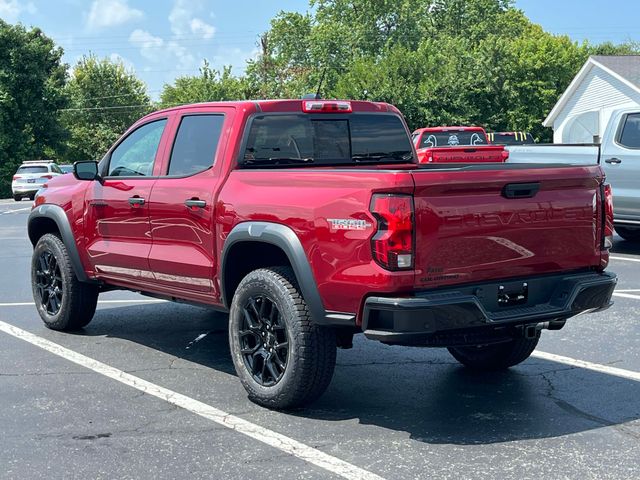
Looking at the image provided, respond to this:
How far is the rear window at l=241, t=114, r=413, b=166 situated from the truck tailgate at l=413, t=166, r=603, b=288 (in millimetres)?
1600

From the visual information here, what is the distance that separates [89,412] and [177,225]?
4.64ft

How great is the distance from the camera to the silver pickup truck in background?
12094 mm

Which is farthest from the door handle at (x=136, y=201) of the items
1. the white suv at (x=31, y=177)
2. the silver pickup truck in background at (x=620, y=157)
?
the white suv at (x=31, y=177)

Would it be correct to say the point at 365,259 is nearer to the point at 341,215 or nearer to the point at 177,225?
the point at 341,215

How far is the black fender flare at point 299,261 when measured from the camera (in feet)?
15.9

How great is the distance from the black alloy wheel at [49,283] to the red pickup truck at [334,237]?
0.96 metres

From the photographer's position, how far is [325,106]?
20.3 feet

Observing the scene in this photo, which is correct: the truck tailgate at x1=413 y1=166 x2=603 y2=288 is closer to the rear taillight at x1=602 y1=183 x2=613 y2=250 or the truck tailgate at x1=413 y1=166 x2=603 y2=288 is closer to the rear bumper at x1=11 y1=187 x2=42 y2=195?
the rear taillight at x1=602 y1=183 x2=613 y2=250

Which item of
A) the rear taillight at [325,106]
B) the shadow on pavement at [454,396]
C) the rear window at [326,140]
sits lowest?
the shadow on pavement at [454,396]

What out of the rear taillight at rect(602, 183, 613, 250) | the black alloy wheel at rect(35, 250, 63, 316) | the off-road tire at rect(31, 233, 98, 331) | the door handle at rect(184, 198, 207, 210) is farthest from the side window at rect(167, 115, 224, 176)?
the rear taillight at rect(602, 183, 613, 250)

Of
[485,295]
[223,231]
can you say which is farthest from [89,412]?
[485,295]

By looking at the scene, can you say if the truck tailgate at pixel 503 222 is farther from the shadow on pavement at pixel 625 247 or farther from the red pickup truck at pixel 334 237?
the shadow on pavement at pixel 625 247

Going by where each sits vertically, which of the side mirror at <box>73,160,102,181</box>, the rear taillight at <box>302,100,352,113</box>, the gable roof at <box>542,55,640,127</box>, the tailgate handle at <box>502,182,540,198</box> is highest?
the gable roof at <box>542,55,640,127</box>

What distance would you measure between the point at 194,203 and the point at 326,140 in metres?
1.07
